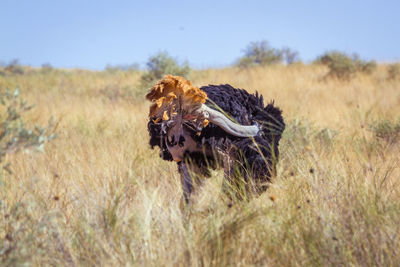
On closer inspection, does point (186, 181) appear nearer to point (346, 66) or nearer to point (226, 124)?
point (226, 124)

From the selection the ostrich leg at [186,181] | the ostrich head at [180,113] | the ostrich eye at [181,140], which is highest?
the ostrich head at [180,113]

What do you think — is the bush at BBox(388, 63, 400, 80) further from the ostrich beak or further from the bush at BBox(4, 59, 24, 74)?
the bush at BBox(4, 59, 24, 74)

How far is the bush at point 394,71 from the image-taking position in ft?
42.3

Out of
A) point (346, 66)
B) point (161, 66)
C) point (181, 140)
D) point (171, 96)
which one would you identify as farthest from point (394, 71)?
point (171, 96)

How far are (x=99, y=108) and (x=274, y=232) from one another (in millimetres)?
6711

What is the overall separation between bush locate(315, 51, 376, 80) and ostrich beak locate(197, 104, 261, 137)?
36.3 feet

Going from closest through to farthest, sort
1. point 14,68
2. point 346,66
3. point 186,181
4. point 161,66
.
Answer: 1. point 186,181
2. point 161,66
3. point 346,66
4. point 14,68

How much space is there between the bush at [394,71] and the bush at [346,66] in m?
0.67

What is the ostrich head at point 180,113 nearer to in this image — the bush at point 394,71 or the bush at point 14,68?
the bush at point 394,71

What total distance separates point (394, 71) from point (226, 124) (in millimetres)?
13151

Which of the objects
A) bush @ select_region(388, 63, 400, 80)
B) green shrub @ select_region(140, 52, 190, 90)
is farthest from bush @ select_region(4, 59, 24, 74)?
bush @ select_region(388, 63, 400, 80)

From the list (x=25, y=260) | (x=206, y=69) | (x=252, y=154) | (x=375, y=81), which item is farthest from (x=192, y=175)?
(x=206, y=69)

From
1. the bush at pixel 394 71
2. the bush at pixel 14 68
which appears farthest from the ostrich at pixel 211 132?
the bush at pixel 14 68

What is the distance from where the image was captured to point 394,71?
13398mm
